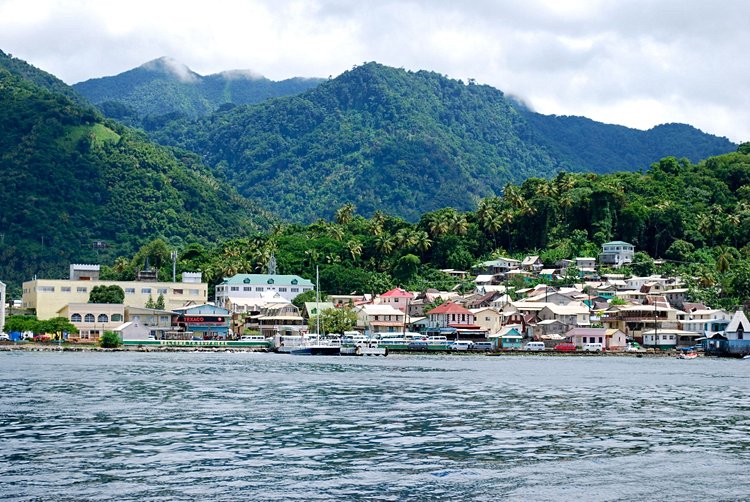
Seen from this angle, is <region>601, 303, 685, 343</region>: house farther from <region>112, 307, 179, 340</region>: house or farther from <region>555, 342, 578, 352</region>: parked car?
<region>112, 307, 179, 340</region>: house

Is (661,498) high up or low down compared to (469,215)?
down

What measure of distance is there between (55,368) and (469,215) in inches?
4641

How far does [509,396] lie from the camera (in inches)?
2125

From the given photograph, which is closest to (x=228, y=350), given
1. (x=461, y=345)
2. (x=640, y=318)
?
(x=461, y=345)

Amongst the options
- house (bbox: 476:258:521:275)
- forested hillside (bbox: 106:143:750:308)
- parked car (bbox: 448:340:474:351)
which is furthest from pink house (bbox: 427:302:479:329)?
house (bbox: 476:258:521:275)

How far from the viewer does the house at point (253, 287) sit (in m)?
157

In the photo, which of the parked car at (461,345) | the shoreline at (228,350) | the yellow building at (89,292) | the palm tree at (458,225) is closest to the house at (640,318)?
the shoreline at (228,350)

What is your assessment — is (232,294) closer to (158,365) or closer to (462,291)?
(462,291)

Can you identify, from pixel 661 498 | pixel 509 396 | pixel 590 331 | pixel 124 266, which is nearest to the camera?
pixel 661 498

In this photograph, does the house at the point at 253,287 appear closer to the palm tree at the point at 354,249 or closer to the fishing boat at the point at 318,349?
the palm tree at the point at 354,249

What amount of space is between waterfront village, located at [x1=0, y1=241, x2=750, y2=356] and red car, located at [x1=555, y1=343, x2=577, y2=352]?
5.1 inches

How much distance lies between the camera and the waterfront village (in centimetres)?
12644

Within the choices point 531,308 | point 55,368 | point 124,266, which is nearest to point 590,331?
point 531,308

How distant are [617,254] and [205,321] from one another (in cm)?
6724
